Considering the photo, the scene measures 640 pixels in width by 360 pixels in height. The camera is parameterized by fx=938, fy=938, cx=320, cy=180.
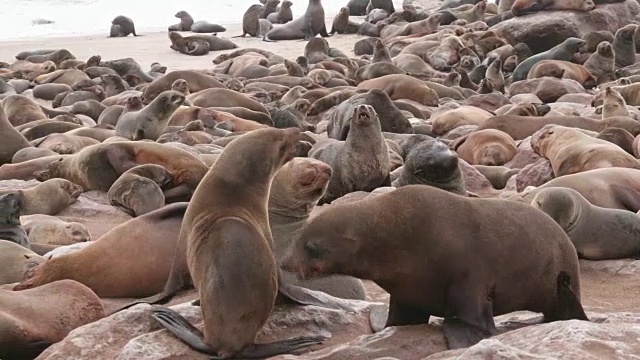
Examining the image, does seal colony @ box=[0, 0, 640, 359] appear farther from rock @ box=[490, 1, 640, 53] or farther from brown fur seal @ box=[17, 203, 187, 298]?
rock @ box=[490, 1, 640, 53]

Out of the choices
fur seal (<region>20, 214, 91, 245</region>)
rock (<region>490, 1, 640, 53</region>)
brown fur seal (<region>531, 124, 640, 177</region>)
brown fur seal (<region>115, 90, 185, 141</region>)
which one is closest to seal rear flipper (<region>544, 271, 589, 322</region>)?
fur seal (<region>20, 214, 91, 245</region>)

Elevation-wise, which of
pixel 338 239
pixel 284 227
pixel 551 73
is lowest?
pixel 551 73

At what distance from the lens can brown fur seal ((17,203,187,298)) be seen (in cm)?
497

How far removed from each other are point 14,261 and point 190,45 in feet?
57.1

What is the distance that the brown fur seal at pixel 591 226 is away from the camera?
5566 mm

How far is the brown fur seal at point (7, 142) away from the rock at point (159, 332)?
19.2 feet

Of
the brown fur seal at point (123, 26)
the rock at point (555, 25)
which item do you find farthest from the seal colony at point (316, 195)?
the brown fur seal at point (123, 26)

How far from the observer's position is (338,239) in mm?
3553

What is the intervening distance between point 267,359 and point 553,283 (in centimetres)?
125

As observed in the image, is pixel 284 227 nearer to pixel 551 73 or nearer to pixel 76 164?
pixel 76 164

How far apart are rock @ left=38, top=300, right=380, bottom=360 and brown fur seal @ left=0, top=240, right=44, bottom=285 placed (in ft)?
5.27

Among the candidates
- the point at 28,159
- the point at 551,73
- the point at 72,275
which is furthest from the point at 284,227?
the point at 551,73

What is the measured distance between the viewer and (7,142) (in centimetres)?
931

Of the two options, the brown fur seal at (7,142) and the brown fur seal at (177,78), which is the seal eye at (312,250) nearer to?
the brown fur seal at (7,142)
